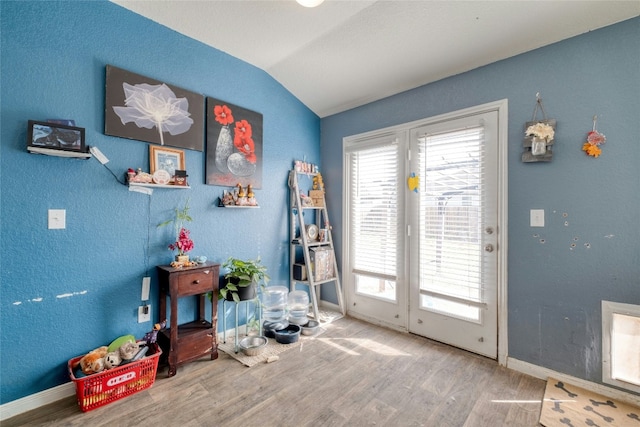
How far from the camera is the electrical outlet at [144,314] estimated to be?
214 cm

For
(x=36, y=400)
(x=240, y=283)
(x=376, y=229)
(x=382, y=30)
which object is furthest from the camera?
(x=376, y=229)

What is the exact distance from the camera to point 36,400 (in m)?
1.72

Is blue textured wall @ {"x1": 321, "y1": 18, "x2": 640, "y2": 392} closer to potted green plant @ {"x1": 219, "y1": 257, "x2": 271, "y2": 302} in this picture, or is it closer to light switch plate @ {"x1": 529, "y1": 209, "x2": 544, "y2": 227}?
light switch plate @ {"x1": 529, "y1": 209, "x2": 544, "y2": 227}

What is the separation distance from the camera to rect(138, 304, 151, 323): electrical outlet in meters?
2.14

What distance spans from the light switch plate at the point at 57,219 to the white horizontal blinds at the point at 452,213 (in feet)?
9.08

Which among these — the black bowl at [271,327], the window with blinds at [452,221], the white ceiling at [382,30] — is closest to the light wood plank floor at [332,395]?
the black bowl at [271,327]

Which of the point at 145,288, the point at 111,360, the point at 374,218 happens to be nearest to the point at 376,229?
the point at 374,218

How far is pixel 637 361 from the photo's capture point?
1.78m

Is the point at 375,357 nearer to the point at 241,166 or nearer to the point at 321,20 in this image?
the point at 241,166

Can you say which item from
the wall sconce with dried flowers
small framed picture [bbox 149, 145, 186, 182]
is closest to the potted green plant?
small framed picture [bbox 149, 145, 186, 182]

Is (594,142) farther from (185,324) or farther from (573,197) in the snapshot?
(185,324)

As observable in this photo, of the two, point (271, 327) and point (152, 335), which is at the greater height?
point (152, 335)

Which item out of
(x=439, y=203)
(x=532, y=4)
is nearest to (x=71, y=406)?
(x=439, y=203)

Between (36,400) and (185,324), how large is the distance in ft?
2.97
